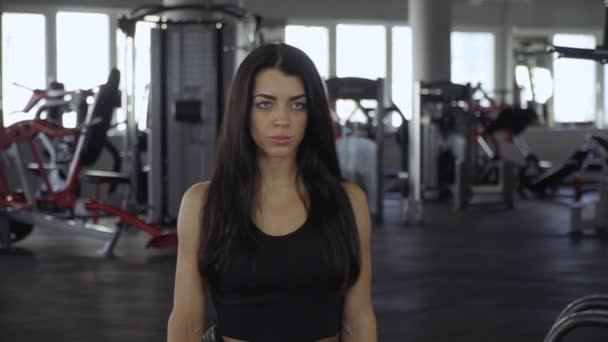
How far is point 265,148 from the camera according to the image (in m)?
1.56

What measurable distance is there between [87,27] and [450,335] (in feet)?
31.5

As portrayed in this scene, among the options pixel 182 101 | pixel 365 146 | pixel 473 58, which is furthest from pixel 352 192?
pixel 473 58

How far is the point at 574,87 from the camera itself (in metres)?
16.5

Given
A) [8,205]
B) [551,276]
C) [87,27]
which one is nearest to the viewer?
[551,276]

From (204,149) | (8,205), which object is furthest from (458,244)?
(8,205)

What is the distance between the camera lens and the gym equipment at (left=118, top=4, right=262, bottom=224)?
8414mm

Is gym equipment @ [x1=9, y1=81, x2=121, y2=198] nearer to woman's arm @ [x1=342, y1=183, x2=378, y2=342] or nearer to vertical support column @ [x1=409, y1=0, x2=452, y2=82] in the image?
vertical support column @ [x1=409, y1=0, x2=452, y2=82]

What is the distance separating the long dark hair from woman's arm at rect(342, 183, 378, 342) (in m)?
0.03

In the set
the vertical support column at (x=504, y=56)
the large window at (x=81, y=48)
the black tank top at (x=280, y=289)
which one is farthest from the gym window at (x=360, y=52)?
the black tank top at (x=280, y=289)

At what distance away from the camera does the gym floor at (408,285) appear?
4270 mm

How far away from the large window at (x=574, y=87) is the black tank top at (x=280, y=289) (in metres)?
15.3

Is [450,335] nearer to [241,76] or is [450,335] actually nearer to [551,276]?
[551,276]

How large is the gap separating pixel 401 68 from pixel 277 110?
537 inches

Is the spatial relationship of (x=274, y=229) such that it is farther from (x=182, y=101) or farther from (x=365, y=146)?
(x=365, y=146)
